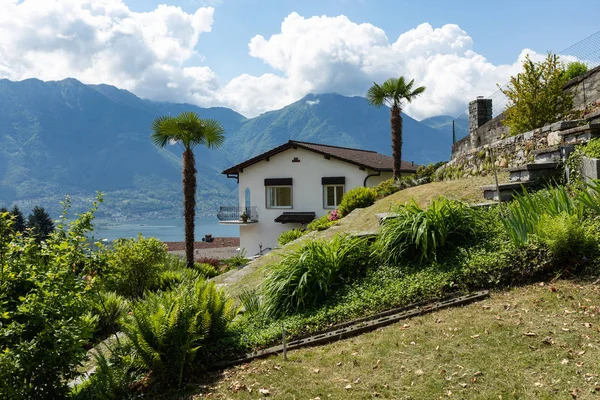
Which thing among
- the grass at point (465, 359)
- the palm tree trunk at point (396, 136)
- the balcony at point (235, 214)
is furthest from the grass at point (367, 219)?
the balcony at point (235, 214)

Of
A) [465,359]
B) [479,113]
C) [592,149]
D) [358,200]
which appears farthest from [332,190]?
[465,359]

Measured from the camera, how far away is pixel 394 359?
4.20 m

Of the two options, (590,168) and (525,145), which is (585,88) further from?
(590,168)

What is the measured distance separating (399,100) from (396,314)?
19.9 m

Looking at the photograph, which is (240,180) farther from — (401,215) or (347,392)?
(347,392)

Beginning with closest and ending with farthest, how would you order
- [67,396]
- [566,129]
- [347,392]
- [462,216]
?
[347,392], [67,396], [462,216], [566,129]

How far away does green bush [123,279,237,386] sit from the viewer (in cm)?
459

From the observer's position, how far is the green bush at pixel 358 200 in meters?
17.4

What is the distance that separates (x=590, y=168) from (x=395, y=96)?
17.6 metres

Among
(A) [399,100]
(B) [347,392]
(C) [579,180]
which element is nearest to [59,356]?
(B) [347,392]

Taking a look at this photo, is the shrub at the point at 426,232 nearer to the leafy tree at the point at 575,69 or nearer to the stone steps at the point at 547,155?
the stone steps at the point at 547,155

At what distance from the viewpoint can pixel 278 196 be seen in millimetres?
28844

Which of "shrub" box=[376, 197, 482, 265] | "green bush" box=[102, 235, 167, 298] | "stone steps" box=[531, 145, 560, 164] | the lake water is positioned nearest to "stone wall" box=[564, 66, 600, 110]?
"stone steps" box=[531, 145, 560, 164]

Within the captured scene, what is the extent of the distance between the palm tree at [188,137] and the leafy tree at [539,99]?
557 inches
